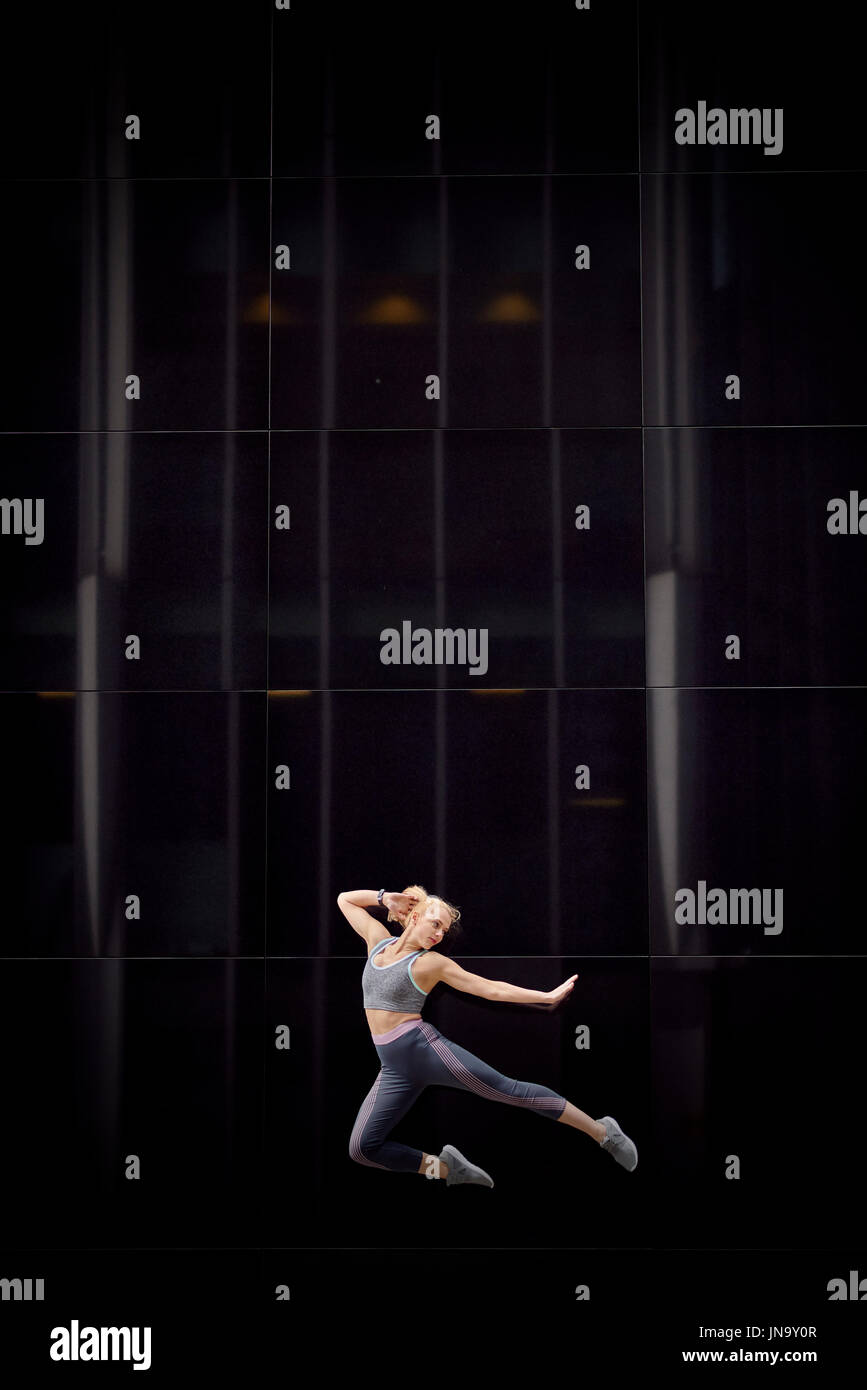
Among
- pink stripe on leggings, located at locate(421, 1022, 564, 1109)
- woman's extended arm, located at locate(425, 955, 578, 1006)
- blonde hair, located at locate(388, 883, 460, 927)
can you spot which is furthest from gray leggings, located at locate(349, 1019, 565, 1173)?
blonde hair, located at locate(388, 883, 460, 927)

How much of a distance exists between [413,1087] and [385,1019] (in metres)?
0.21

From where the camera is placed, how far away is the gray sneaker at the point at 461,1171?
3145 mm

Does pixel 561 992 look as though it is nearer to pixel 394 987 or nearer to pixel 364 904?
pixel 394 987

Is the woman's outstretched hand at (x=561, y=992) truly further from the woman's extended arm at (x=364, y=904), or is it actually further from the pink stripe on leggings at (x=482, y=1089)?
the woman's extended arm at (x=364, y=904)

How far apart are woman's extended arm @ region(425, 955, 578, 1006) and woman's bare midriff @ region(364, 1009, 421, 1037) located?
0.14m

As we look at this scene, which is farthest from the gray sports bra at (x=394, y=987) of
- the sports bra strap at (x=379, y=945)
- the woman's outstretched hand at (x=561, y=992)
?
the woman's outstretched hand at (x=561, y=992)

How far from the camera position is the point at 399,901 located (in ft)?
10.5

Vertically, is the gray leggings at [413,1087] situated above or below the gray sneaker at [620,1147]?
above

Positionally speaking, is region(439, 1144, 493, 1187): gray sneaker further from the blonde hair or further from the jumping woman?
the blonde hair

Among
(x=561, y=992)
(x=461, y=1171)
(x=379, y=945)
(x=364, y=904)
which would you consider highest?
(x=364, y=904)

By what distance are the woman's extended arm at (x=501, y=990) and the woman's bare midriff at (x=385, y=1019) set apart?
0.47 feet

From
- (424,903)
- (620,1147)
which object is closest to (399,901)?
(424,903)

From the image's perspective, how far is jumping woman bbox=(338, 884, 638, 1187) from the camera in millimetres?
3150
